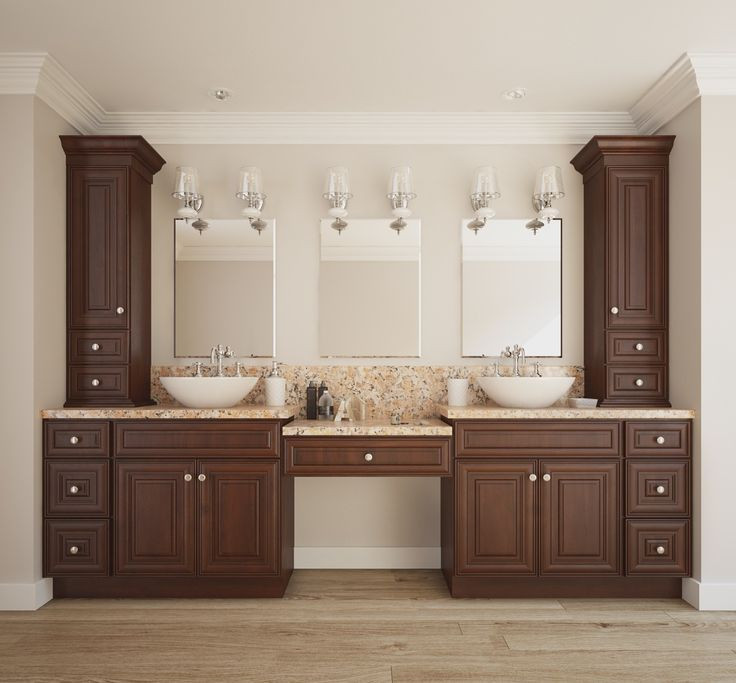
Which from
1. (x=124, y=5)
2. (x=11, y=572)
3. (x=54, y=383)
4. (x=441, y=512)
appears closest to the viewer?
(x=124, y=5)

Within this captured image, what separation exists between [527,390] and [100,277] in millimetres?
2345

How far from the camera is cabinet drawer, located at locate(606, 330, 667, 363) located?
3539 millimetres

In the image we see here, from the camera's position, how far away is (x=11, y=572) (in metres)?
3.15

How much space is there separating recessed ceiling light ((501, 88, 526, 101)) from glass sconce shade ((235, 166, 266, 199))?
1.44 meters

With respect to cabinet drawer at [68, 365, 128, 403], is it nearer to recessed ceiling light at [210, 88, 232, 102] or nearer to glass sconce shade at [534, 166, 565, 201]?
recessed ceiling light at [210, 88, 232, 102]

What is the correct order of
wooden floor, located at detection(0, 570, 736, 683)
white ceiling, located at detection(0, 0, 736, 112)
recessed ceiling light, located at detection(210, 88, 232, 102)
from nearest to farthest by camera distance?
1. wooden floor, located at detection(0, 570, 736, 683)
2. white ceiling, located at detection(0, 0, 736, 112)
3. recessed ceiling light, located at detection(210, 88, 232, 102)

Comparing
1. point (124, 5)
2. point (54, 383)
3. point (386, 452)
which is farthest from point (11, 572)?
point (124, 5)

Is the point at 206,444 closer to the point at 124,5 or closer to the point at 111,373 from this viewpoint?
the point at 111,373

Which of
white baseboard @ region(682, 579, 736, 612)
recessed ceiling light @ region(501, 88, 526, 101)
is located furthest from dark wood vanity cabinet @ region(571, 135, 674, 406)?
white baseboard @ region(682, 579, 736, 612)

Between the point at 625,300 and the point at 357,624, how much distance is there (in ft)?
7.14

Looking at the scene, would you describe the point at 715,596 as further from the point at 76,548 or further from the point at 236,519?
the point at 76,548

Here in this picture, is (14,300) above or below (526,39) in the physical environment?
below

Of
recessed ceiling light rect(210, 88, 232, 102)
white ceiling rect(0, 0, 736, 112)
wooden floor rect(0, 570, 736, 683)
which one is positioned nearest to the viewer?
wooden floor rect(0, 570, 736, 683)

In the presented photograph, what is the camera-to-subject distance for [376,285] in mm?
3926
